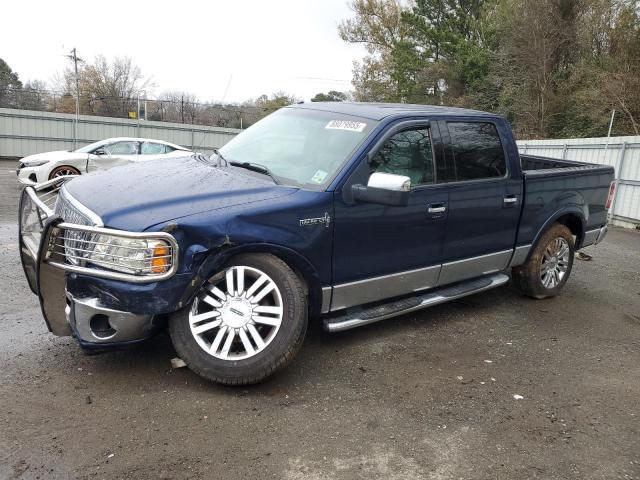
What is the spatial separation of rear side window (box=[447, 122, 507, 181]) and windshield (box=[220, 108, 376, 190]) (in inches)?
37.1

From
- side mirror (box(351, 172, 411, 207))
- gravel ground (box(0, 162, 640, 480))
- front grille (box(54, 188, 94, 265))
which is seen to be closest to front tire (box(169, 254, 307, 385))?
gravel ground (box(0, 162, 640, 480))

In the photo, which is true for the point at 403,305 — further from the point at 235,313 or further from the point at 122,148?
the point at 122,148

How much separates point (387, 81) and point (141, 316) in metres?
37.9

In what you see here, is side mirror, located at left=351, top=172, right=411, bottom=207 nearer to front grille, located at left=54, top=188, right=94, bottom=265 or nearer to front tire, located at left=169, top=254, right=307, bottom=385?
front tire, located at left=169, top=254, right=307, bottom=385

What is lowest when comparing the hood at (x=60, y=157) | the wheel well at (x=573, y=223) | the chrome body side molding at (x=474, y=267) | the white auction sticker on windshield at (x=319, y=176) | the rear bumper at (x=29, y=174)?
the rear bumper at (x=29, y=174)

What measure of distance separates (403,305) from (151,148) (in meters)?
11.5

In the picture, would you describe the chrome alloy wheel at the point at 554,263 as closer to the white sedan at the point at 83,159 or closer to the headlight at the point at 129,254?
the headlight at the point at 129,254

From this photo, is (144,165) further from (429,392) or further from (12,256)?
(12,256)

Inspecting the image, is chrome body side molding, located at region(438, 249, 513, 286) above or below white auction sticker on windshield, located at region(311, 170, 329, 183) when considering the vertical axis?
below

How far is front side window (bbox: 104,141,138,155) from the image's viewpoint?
13172 mm

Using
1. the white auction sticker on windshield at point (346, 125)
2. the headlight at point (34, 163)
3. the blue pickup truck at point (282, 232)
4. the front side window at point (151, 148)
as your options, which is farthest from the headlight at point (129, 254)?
the front side window at point (151, 148)

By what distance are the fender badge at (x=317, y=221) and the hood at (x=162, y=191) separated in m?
0.23

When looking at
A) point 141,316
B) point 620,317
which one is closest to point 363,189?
point 141,316

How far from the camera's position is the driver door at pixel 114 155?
42.2 ft
